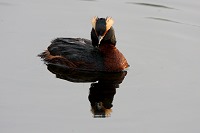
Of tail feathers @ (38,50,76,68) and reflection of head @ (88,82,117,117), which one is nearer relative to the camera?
reflection of head @ (88,82,117,117)

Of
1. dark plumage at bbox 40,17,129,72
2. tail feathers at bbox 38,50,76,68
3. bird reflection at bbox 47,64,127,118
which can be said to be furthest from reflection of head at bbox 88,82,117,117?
tail feathers at bbox 38,50,76,68

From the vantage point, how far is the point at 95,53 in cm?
1515

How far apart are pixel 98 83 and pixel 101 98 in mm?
799

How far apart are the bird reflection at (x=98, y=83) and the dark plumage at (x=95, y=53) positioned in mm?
131

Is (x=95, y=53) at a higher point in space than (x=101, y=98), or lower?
higher

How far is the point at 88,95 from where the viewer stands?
1368 centimetres

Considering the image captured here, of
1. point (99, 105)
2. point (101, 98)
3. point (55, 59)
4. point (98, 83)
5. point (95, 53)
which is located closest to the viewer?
point (99, 105)

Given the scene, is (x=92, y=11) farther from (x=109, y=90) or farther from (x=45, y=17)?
(x=109, y=90)

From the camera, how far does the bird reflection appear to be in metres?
13.2

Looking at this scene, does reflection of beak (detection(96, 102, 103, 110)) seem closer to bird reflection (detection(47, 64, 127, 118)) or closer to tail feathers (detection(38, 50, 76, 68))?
bird reflection (detection(47, 64, 127, 118))

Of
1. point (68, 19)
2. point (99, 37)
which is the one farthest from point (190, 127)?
point (68, 19)

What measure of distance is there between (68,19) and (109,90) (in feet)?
13.8

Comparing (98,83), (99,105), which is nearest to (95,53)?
(98,83)

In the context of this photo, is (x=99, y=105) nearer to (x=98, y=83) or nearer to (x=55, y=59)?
(x=98, y=83)
